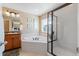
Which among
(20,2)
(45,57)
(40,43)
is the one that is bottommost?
(45,57)

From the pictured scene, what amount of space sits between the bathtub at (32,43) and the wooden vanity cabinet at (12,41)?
70 mm

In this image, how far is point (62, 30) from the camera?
1397 millimetres

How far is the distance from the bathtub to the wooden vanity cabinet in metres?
0.07

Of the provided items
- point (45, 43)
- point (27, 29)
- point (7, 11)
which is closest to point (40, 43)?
point (45, 43)

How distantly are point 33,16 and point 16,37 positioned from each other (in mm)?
366

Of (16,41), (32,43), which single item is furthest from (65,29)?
(16,41)

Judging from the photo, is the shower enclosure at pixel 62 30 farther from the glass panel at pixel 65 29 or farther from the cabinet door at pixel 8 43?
the cabinet door at pixel 8 43

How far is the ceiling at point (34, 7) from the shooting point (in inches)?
46.5

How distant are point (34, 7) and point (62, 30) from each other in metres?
0.51

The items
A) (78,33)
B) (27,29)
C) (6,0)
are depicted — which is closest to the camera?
(6,0)

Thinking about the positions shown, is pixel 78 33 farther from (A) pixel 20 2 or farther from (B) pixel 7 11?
(B) pixel 7 11

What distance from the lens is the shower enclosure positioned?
52.2 inches

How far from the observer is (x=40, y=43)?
1.40 m

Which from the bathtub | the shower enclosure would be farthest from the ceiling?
the bathtub
